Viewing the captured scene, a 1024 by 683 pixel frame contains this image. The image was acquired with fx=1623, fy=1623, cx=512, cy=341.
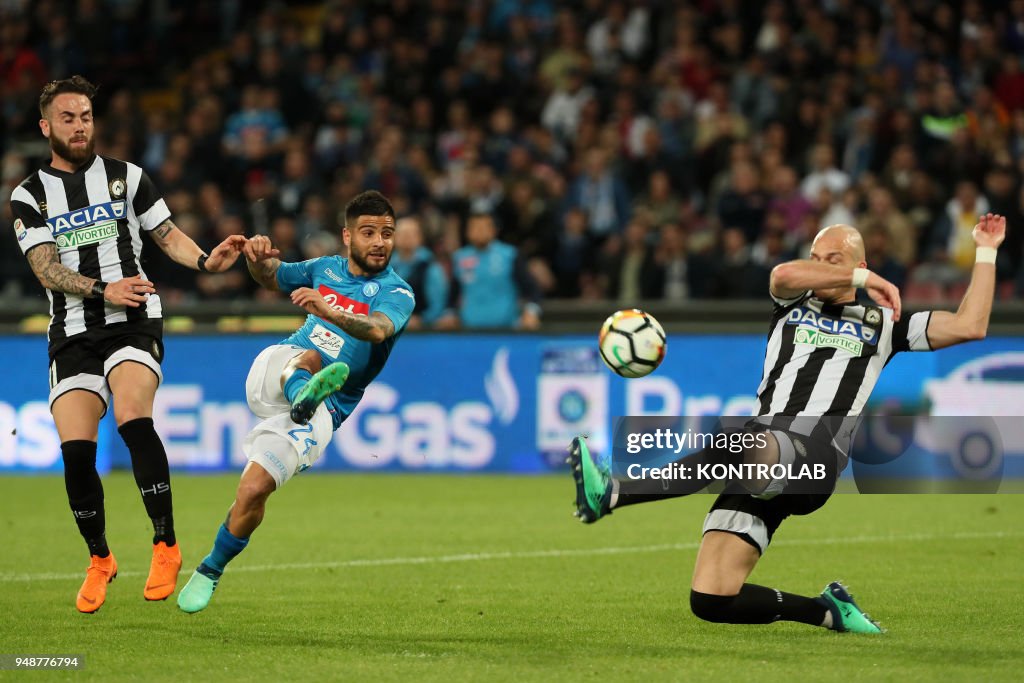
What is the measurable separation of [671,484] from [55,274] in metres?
2.94

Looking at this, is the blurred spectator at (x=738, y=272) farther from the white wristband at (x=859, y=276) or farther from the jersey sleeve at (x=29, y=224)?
the jersey sleeve at (x=29, y=224)

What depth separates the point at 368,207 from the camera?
7.39 meters

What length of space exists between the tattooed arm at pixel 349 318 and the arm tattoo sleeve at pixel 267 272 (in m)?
0.53

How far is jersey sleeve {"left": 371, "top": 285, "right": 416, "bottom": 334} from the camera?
7.34 metres

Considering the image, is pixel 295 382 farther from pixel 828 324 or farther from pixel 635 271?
pixel 635 271

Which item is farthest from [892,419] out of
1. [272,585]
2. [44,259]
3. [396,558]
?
[44,259]

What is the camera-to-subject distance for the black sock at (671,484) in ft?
22.0

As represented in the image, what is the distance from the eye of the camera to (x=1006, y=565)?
30.3 feet

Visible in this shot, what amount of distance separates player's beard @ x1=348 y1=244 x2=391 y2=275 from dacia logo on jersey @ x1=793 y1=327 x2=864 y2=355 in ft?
6.31

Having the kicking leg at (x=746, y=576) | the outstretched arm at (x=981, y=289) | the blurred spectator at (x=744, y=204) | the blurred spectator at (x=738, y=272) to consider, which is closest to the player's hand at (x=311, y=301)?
the kicking leg at (x=746, y=576)

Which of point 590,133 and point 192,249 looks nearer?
point 192,249

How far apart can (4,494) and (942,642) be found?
8618 millimetres

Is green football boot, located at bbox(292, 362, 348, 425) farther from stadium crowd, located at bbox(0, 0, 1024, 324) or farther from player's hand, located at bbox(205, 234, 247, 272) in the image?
stadium crowd, located at bbox(0, 0, 1024, 324)

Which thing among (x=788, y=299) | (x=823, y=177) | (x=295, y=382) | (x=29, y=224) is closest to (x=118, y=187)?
(x=29, y=224)
